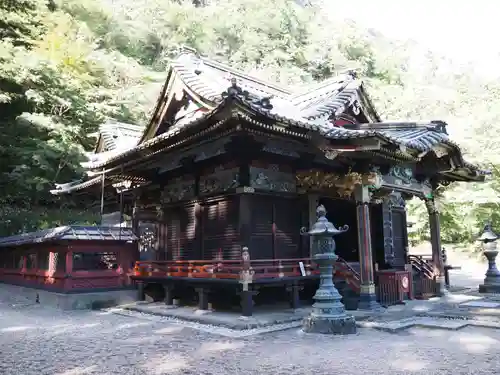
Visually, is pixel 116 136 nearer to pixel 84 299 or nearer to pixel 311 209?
pixel 84 299

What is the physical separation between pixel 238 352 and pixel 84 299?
820 cm

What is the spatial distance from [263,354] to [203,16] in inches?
1807

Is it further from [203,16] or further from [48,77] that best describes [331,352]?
[203,16]

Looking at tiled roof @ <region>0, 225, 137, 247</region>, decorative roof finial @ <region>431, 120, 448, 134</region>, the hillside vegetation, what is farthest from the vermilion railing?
the hillside vegetation

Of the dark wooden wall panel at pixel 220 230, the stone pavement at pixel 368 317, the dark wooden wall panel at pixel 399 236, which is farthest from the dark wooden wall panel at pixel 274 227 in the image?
the dark wooden wall panel at pixel 399 236

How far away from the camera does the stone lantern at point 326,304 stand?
8445 millimetres

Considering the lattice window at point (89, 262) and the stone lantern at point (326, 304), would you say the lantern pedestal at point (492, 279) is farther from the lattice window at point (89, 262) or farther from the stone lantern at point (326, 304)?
the lattice window at point (89, 262)

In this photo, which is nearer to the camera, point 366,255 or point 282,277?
point 282,277

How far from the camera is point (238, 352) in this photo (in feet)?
23.5

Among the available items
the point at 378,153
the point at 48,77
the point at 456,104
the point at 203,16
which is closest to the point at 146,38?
the point at 203,16

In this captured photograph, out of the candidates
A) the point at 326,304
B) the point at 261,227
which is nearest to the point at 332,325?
the point at 326,304

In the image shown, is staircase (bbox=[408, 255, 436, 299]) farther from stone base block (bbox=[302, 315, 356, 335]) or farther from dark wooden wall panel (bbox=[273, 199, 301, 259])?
stone base block (bbox=[302, 315, 356, 335])

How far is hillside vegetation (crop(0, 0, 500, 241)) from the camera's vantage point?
22641 millimetres

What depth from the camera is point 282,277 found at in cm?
1073
